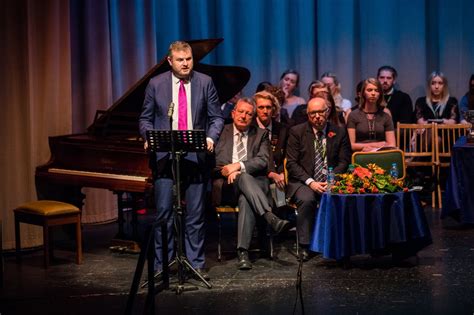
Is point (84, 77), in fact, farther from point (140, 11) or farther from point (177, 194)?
point (177, 194)

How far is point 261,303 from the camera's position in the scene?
17.6ft

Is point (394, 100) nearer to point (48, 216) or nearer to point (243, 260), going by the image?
point (243, 260)

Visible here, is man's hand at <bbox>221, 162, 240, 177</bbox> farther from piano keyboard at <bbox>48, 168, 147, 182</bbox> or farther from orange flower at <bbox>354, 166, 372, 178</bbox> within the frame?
orange flower at <bbox>354, 166, 372, 178</bbox>

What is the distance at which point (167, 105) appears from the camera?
593cm

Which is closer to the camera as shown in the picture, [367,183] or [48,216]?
[367,183]

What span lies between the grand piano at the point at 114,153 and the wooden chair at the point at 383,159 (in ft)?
4.07

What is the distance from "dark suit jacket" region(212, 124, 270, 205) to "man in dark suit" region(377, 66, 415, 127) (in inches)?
117

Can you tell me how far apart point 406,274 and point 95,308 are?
2.16 metres

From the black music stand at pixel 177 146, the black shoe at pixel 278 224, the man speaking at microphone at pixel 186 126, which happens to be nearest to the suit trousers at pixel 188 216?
the man speaking at microphone at pixel 186 126

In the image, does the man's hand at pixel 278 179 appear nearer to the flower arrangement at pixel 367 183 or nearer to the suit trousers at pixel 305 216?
the suit trousers at pixel 305 216

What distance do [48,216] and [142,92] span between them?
1.28 m

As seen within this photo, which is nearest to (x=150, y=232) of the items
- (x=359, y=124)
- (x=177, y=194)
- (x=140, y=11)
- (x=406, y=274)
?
(x=177, y=194)

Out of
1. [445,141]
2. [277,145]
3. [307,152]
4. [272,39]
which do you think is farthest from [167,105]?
[272,39]

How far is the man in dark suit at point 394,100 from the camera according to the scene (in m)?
9.37
